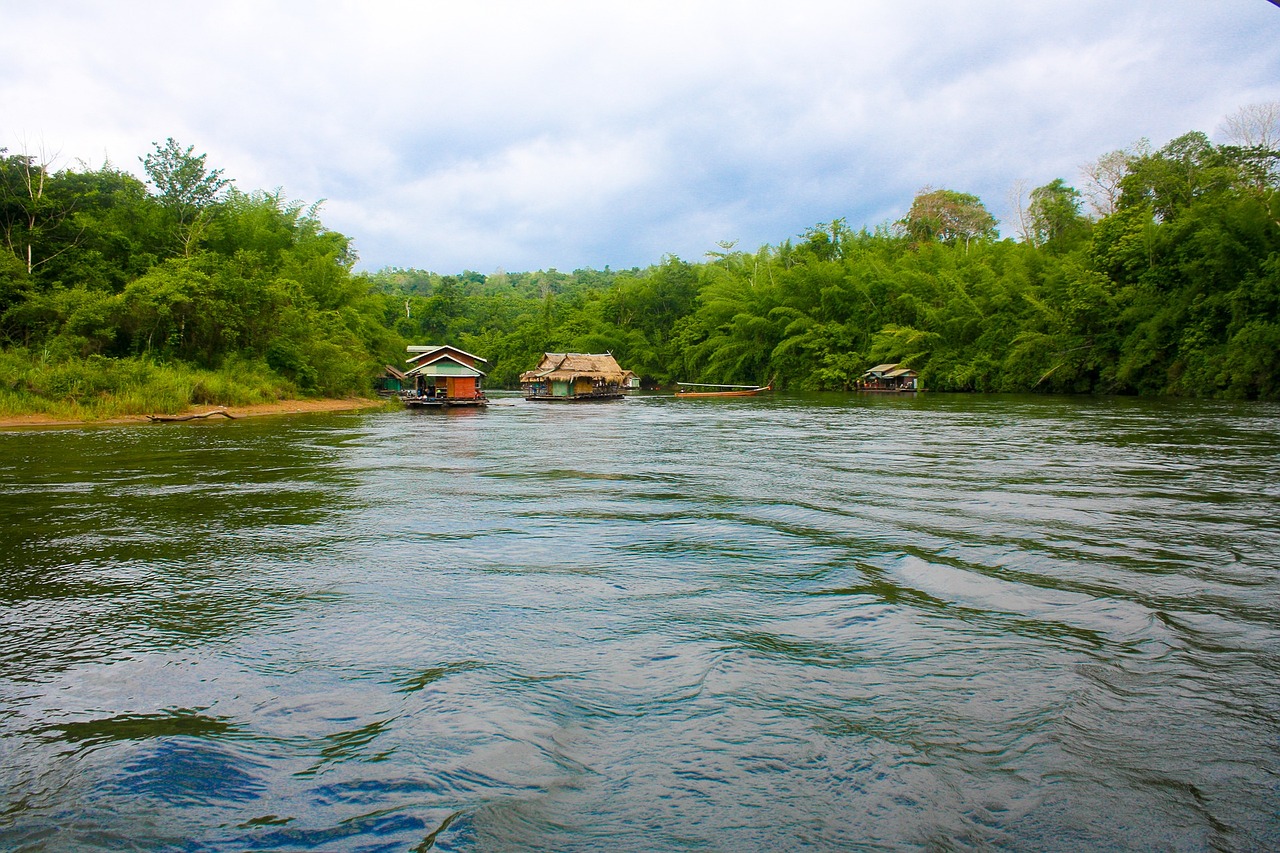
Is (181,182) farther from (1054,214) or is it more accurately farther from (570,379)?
(1054,214)

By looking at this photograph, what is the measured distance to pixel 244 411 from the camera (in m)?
24.2

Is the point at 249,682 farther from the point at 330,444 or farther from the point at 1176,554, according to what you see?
the point at 330,444

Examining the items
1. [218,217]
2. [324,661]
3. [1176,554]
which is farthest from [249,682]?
[218,217]

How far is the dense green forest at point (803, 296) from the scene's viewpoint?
76.6 feet

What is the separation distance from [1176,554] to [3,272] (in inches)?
1129

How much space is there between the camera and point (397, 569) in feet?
17.8

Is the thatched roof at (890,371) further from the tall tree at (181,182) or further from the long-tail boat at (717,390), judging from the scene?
the tall tree at (181,182)

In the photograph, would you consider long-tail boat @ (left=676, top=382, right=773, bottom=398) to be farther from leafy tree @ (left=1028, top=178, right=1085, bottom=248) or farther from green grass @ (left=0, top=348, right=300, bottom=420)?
green grass @ (left=0, top=348, right=300, bottom=420)

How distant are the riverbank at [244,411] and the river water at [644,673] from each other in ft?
41.4

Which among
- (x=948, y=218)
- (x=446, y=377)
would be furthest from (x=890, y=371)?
(x=446, y=377)

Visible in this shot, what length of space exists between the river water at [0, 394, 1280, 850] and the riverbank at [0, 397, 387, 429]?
497 inches

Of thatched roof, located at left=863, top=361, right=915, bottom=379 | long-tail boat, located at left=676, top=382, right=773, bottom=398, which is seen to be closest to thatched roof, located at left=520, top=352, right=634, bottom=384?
long-tail boat, located at left=676, top=382, right=773, bottom=398

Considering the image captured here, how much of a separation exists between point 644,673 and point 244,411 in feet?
80.5

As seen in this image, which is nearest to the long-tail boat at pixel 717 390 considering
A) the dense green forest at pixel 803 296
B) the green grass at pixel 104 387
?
the dense green forest at pixel 803 296
